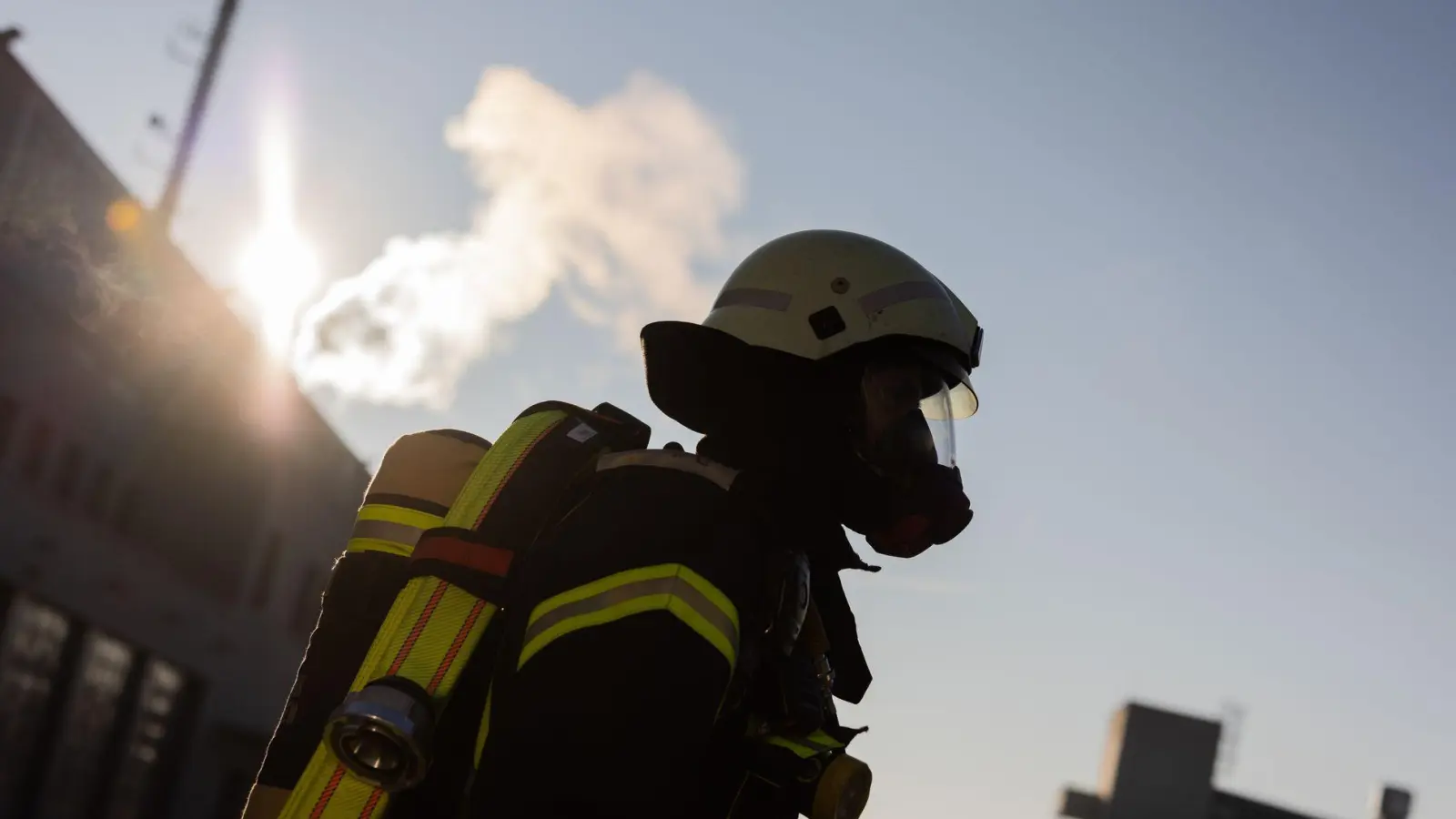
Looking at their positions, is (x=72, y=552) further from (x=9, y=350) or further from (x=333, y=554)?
(x=333, y=554)

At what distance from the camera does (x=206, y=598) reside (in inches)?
1114

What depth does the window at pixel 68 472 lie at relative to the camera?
72.9 ft

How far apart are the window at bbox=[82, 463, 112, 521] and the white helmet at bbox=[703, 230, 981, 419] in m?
22.0

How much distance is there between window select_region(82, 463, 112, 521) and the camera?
23391mm

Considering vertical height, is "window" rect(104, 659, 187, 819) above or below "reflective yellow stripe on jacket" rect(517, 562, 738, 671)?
below

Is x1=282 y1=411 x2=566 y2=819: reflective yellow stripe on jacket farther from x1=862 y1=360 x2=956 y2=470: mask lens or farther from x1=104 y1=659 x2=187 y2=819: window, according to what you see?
x1=104 y1=659 x2=187 y2=819: window

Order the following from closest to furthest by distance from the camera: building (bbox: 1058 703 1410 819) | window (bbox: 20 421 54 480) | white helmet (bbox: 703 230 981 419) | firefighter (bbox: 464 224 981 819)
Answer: firefighter (bbox: 464 224 981 819), white helmet (bbox: 703 230 981 419), window (bbox: 20 421 54 480), building (bbox: 1058 703 1410 819)

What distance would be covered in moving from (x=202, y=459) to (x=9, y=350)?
23.6ft

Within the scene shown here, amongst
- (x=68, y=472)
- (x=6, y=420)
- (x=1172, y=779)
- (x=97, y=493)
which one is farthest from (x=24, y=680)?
(x=1172, y=779)

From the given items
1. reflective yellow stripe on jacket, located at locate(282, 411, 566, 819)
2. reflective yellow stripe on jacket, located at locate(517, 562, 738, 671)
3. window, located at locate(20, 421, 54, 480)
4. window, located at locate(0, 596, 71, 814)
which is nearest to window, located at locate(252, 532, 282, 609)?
window, located at locate(0, 596, 71, 814)

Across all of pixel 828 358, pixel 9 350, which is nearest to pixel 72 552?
pixel 9 350

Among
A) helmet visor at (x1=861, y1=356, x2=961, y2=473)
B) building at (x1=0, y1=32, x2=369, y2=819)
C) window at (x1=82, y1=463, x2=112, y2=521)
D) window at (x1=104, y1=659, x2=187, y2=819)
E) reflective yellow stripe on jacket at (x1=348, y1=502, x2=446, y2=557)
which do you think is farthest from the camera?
window at (x1=104, y1=659, x2=187, y2=819)

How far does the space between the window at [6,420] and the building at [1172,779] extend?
28.9 m

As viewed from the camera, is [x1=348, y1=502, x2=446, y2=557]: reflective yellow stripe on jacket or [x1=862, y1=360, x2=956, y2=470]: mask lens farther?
[x1=862, y1=360, x2=956, y2=470]: mask lens
